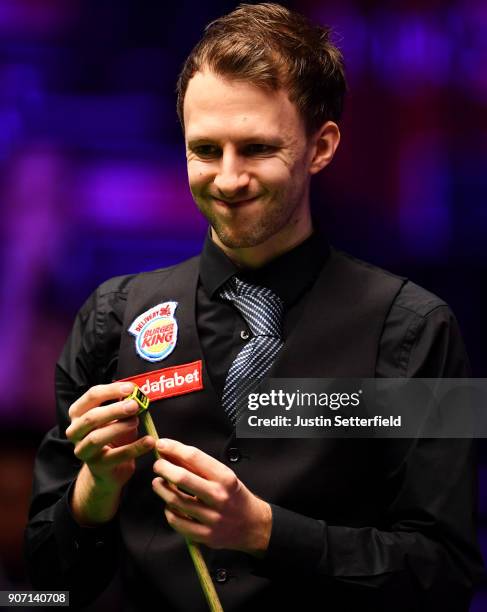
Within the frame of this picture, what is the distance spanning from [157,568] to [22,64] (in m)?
1.94

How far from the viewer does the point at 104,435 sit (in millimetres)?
2000

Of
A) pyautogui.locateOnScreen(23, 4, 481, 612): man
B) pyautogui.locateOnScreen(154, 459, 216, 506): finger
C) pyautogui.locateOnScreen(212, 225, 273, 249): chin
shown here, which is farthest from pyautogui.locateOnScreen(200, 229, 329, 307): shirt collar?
pyautogui.locateOnScreen(154, 459, 216, 506): finger

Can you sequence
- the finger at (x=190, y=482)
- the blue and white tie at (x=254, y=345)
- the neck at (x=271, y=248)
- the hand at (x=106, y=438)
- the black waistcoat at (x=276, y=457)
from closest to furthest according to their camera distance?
the finger at (x=190, y=482) → the hand at (x=106, y=438) → the black waistcoat at (x=276, y=457) → the blue and white tie at (x=254, y=345) → the neck at (x=271, y=248)

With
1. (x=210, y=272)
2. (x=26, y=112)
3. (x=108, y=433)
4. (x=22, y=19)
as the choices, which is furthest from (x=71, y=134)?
(x=108, y=433)

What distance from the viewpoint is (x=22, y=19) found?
3543 mm

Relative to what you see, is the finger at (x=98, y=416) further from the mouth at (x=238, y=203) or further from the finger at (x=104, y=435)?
the mouth at (x=238, y=203)

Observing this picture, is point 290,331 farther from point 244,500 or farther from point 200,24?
point 200,24

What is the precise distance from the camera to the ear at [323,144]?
235 cm

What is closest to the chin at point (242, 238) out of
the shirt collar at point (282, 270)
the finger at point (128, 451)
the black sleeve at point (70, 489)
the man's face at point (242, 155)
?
the man's face at point (242, 155)

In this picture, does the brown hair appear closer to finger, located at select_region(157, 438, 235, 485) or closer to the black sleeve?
the black sleeve

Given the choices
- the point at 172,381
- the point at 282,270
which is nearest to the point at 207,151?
the point at 282,270

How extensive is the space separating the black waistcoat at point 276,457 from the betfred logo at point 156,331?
1cm

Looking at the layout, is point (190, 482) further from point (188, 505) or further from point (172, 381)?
point (172, 381)

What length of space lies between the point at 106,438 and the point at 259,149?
0.64 meters
